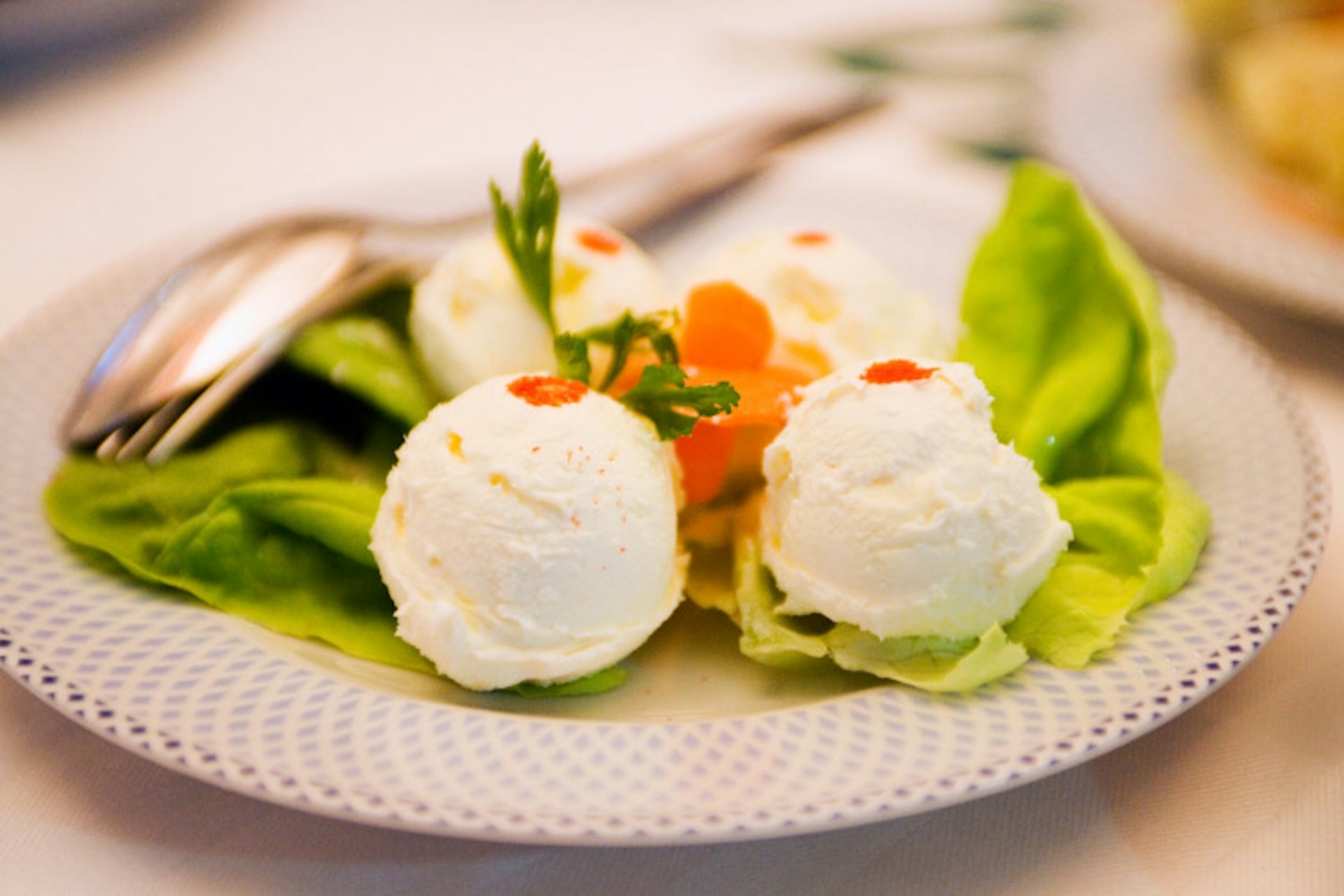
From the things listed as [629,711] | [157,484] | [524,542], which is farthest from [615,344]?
[157,484]

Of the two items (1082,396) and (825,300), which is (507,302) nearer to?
(825,300)

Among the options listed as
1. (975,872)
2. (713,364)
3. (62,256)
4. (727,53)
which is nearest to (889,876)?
(975,872)

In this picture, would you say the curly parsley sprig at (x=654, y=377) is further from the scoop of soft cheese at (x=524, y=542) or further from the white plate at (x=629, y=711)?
the white plate at (x=629, y=711)

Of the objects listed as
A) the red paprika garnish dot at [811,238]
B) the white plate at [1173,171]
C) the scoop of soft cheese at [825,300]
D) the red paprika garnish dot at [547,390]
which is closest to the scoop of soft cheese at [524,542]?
the red paprika garnish dot at [547,390]

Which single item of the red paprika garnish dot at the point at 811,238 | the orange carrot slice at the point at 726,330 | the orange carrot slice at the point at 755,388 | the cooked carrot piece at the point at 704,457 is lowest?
the cooked carrot piece at the point at 704,457

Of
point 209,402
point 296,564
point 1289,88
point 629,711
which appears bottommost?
point 629,711

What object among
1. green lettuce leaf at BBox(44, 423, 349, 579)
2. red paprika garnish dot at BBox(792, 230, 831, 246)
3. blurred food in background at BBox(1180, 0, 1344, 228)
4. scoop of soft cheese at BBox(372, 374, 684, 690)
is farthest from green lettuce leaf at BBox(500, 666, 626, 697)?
blurred food in background at BBox(1180, 0, 1344, 228)
